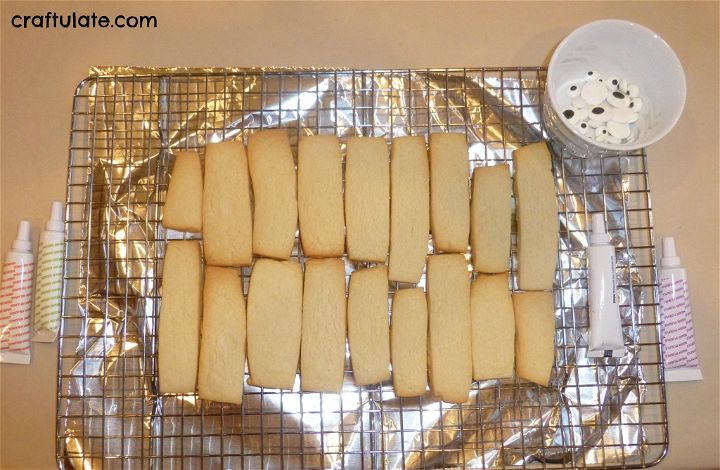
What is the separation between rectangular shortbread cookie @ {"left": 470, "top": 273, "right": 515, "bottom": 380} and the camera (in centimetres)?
123

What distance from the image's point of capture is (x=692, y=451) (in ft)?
4.29

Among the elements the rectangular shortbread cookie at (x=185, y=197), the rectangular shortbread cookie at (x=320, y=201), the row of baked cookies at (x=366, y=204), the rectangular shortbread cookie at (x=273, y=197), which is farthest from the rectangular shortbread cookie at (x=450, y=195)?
the rectangular shortbread cookie at (x=185, y=197)

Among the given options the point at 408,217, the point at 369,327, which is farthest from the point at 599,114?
the point at 369,327

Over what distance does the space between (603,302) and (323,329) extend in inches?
25.5

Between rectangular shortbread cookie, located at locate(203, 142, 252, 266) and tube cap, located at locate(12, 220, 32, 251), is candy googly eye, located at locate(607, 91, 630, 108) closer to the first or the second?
rectangular shortbread cookie, located at locate(203, 142, 252, 266)

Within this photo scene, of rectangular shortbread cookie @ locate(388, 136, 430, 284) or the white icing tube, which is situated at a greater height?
rectangular shortbread cookie @ locate(388, 136, 430, 284)

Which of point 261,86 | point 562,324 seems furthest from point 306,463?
point 261,86

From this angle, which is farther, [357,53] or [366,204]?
[357,53]

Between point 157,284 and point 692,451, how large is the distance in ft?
4.41

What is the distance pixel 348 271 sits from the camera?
4.33ft

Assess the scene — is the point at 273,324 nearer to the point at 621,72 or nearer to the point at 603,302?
the point at 603,302

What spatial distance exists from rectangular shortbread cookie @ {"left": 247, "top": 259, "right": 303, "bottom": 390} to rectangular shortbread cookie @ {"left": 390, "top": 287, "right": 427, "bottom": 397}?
0.22 meters

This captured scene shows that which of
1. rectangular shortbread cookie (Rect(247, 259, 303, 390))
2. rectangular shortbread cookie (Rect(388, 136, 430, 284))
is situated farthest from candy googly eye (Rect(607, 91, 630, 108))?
rectangular shortbread cookie (Rect(247, 259, 303, 390))

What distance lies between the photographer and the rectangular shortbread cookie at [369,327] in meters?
1.22
